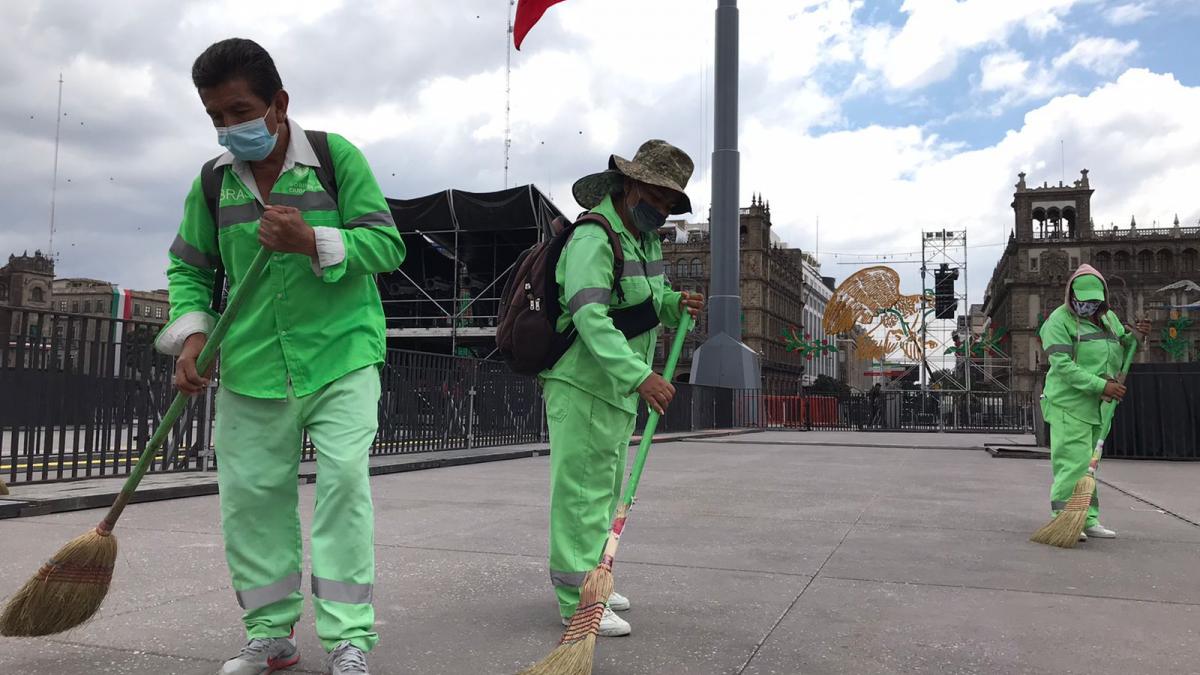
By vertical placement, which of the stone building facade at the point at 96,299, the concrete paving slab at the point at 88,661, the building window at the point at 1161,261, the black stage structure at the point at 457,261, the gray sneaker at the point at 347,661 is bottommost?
the concrete paving slab at the point at 88,661

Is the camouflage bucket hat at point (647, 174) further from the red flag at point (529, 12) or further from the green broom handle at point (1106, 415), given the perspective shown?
the red flag at point (529, 12)

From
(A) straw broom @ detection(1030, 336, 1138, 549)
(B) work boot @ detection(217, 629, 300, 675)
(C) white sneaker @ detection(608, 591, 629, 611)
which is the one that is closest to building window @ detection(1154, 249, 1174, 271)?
(A) straw broom @ detection(1030, 336, 1138, 549)

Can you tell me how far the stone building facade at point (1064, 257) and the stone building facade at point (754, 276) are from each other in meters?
20.5

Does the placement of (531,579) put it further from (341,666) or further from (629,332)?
(341,666)

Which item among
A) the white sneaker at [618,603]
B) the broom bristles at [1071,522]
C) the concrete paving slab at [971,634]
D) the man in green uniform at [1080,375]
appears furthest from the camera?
the man in green uniform at [1080,375]

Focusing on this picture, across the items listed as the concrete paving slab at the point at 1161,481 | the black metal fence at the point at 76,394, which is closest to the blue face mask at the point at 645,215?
the concrete paving slab at the point at 1161,481

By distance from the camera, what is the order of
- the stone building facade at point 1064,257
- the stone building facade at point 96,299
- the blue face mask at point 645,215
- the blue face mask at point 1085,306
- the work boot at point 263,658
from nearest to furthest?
the work boot at point 263,658, the blue face mask at point 645,215, the blue face mask at point 1085,306, the stone building facade at point 1064,257, the stone building facade at point 96,299

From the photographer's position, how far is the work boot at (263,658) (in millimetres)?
2445

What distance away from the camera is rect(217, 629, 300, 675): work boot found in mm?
2445

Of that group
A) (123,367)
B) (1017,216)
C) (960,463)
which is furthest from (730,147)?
(1017,216)

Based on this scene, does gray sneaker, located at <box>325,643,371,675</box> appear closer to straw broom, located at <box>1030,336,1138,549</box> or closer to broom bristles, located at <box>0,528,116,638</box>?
broom bristles, located at <box>0,528,116,638</box>

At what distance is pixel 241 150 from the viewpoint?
2420 millimetres

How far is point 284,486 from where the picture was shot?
8.20 feet

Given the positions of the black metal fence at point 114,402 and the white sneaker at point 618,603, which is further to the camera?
the black metal fence at point 114,402
